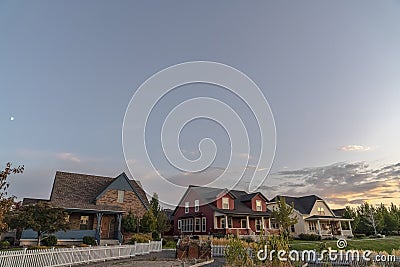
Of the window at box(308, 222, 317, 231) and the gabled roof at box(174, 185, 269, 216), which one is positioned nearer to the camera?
the gabled roof at box(174, 185, 269, 216)

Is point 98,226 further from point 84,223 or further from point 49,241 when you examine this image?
point 49,241

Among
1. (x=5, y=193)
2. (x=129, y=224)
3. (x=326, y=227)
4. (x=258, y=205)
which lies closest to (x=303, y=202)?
(x=326, y=227)

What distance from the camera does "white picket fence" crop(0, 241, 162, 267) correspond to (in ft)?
37.2

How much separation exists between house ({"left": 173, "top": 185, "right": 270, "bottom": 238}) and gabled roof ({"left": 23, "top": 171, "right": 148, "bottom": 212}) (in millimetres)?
7878

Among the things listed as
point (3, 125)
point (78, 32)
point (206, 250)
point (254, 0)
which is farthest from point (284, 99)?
point (3, 125)

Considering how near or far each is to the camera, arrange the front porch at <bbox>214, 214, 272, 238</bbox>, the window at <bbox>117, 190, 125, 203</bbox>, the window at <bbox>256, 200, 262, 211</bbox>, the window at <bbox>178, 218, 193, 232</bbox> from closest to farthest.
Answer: the window at <bbox>117, 190, 125, 203</bbox>
the front porch at <bbox>214, 214, 272, 238</bbox>
the window at <bbox>256, 200, 262, 211</bbox>
the window at <bbox>178, 218, 193, 232</bbox>

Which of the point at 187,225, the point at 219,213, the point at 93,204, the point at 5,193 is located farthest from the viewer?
the point at 187,225

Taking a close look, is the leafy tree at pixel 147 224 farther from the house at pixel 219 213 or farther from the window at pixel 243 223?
the window at pixel 243 223

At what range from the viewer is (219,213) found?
33406 mm

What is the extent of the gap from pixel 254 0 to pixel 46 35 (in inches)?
421

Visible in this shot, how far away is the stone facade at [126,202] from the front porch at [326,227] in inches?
893

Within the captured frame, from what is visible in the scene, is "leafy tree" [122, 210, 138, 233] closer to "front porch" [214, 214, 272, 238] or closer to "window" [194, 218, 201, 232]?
"front porch" [214, 214, 272, 238]

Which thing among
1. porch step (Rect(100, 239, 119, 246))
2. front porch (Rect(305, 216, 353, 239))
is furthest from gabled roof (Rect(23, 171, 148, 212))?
front porch (Rect(305, 216, 353, 239))

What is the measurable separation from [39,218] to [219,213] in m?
20.1
